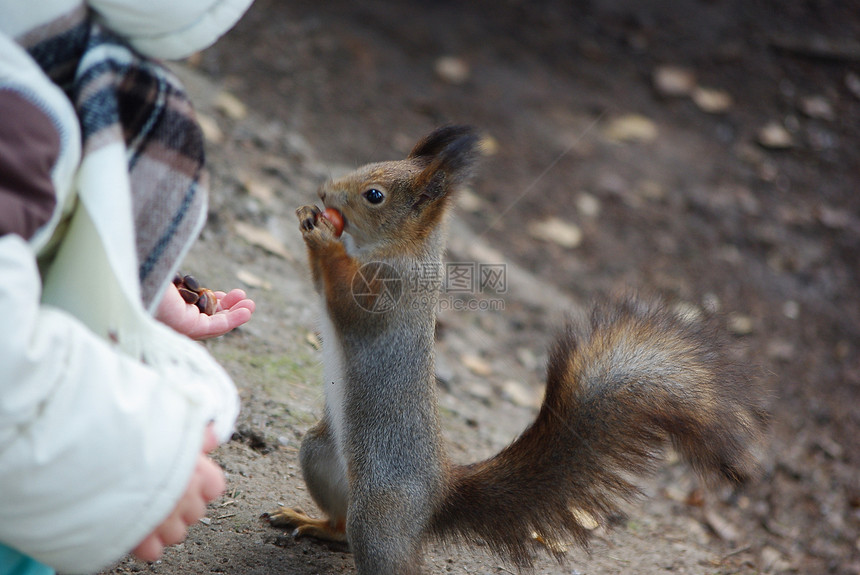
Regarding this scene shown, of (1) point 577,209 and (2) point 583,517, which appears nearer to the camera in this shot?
(2) point 583,517

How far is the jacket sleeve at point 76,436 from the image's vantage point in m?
0.53

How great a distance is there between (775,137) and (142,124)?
2.60 meters

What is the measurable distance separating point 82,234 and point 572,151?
7.26 ft

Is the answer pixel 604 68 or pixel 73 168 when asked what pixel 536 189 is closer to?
pixel 604 68

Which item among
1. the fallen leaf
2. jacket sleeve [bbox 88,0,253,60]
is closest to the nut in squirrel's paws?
jacket sleeve [bbox 88,0,253,60]

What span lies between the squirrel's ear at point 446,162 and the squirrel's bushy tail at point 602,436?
0.94 feet

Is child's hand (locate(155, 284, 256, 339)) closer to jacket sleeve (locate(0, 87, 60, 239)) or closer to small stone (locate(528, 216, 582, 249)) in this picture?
jacket sleeve (locate(0, 87, 60, 239))

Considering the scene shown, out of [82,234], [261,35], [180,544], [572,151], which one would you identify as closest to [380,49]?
[261,35]

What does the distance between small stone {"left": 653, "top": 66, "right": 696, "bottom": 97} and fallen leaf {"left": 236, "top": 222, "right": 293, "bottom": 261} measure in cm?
172

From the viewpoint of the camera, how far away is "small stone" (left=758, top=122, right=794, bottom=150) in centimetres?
270

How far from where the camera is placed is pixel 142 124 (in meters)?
0.62

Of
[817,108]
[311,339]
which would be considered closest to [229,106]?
[311,339]

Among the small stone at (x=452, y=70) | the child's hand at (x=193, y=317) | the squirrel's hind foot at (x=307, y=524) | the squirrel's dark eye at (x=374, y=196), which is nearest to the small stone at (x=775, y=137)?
the small stone at (x=452, y=70)

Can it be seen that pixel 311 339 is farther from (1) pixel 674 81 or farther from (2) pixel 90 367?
(1) pixel 674 81
